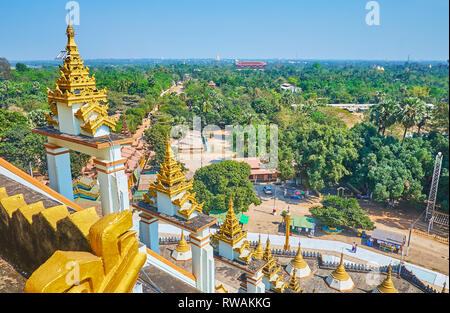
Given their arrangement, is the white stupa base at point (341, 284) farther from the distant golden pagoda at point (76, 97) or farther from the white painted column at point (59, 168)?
the distant golden pagoda at point (76, 97)

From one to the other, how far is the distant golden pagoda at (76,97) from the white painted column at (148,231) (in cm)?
337

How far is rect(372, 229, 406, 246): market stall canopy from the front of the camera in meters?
24.1

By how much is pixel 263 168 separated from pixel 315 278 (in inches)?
784

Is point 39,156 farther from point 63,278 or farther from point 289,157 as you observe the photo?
point 63,278

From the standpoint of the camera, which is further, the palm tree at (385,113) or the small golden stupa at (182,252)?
the palm tree at (385,113)

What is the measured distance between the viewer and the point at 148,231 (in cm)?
1156

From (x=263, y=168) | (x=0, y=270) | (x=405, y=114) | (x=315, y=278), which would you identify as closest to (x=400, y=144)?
(x=405, y=114)

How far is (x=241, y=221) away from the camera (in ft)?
91.2

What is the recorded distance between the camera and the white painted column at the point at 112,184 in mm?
9727

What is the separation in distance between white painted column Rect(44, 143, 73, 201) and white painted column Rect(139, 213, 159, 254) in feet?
9.19

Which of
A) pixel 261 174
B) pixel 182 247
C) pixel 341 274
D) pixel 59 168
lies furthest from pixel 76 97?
pixel 261 174

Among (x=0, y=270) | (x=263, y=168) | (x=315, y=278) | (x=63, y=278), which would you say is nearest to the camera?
(x=63, y=278)

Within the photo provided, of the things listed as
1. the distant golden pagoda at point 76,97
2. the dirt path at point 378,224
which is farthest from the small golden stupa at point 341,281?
the distant golden pagoda at point 76,97

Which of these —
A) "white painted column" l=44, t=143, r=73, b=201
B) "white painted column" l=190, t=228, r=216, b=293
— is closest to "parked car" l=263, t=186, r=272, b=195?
"white painted column" l=190, t=228, r=216, b=293
